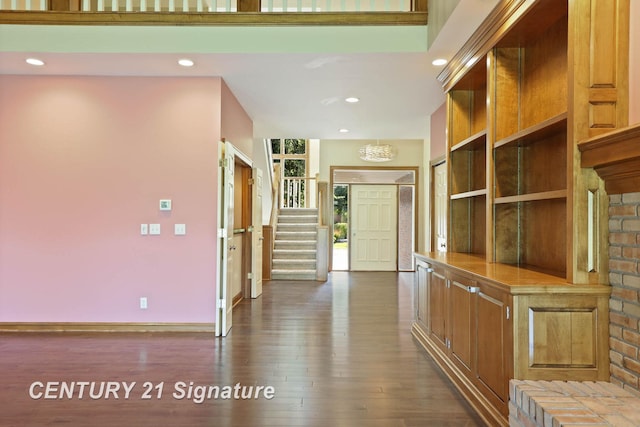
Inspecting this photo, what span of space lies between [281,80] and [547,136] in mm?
2762

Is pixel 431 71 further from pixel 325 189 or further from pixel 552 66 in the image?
pixel 325 189

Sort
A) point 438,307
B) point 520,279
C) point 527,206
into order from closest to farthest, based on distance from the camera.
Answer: point 520,279, point 527,206, point 438,307

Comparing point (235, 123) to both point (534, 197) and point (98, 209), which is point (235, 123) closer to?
point (98, 209)

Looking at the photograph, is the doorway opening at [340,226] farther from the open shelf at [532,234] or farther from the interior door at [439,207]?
the open shelf at [532,234]

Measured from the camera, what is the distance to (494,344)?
2244 mm

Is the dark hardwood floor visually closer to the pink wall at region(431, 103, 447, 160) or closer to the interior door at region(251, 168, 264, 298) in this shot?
the interior door at region(251, 168, 264, 298)

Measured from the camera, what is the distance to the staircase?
767cm

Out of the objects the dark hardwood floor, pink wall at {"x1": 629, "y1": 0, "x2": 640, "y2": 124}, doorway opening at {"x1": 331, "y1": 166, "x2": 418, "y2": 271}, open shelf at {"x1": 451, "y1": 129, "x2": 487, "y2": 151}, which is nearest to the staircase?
doorway opening at {"x1": 331, "y1": 166, "x2": 418, "y2": 271}

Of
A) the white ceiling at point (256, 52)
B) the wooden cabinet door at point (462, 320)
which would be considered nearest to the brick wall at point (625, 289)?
the wooden cabinet door at point (462, 320)

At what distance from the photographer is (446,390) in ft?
9.23

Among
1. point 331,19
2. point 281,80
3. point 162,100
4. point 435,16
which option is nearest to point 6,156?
point 162,100

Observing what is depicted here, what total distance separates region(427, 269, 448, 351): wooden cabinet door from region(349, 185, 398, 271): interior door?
18.1 ft

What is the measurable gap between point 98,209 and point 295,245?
460cm

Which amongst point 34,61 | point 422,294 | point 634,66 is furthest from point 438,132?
point 34,61
